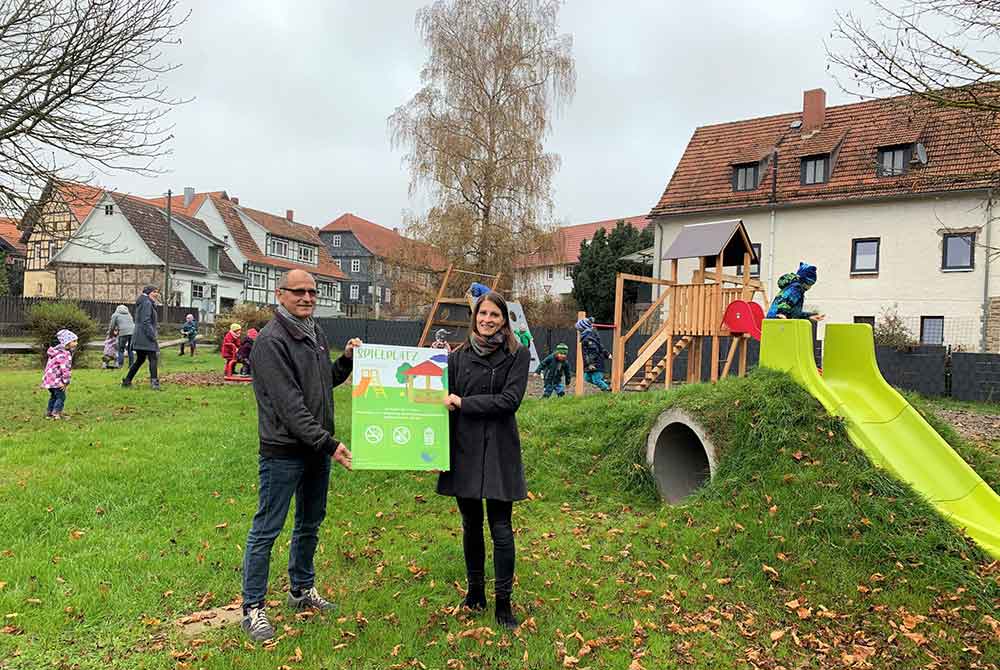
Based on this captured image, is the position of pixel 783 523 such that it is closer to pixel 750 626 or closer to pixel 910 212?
pixel 750 626

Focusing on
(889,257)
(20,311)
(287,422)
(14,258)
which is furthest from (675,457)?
(14,258)

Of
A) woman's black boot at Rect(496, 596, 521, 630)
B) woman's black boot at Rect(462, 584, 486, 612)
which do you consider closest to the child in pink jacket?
woman's black boot at Rect(462, 584, 486, 612)

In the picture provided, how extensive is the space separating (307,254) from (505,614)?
6406 cm

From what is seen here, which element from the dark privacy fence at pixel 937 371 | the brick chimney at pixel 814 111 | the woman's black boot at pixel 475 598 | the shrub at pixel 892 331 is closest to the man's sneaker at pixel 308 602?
the woman's black boot at pixel 475 598

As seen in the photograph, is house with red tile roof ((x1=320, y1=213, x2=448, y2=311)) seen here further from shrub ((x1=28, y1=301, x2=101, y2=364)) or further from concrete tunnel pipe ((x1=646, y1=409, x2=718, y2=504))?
concrete tunnel pipe ((x1=646, y1=409, x2=718, y2=504))

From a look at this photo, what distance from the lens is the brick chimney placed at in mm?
29609

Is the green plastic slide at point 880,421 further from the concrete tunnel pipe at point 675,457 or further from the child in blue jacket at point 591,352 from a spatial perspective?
the child in blue jacket at point 591,352

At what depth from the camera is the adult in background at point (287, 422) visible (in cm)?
400

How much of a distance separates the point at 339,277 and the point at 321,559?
63.4m

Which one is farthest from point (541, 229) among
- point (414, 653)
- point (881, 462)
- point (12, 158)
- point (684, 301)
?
point (414, 653)

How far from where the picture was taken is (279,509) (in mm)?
4117

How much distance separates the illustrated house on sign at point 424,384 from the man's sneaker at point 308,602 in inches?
58.4

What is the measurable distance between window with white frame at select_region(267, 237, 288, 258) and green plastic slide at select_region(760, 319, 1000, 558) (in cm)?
5695

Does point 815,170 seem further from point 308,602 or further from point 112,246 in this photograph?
point 112,246
